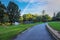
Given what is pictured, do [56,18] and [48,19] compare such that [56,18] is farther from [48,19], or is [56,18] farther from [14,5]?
[14,5]

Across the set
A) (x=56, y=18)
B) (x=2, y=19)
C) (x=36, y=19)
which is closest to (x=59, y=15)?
(x=56, y=18)

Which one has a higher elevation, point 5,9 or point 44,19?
point 5,9

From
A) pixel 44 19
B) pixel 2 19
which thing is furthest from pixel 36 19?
pixel 2 19

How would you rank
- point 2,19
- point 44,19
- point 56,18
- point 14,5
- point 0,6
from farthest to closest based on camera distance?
1. point 44,19
2. point 56,18
3. point 2,19
4. point 0,6
5. point 14,5

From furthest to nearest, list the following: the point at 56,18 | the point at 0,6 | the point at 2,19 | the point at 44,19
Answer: the point at 44,19
the point at 56,18
the point at 2,19
the point at 0,6

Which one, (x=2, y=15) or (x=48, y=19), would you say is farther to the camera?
(x=48, y=19)

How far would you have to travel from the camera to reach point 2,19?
30.6 metres

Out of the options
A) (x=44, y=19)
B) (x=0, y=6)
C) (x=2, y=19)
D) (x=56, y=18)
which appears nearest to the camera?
(x=0, y=6)

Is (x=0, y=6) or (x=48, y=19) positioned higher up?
(x=0, y=6)

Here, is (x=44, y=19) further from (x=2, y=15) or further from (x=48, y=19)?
(x=2, y=15)

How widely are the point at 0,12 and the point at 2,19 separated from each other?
1846 millimetres

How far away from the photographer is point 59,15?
389 feet

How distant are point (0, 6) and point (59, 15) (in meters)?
93.5

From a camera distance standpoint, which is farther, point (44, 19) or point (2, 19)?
point (44, 19)
